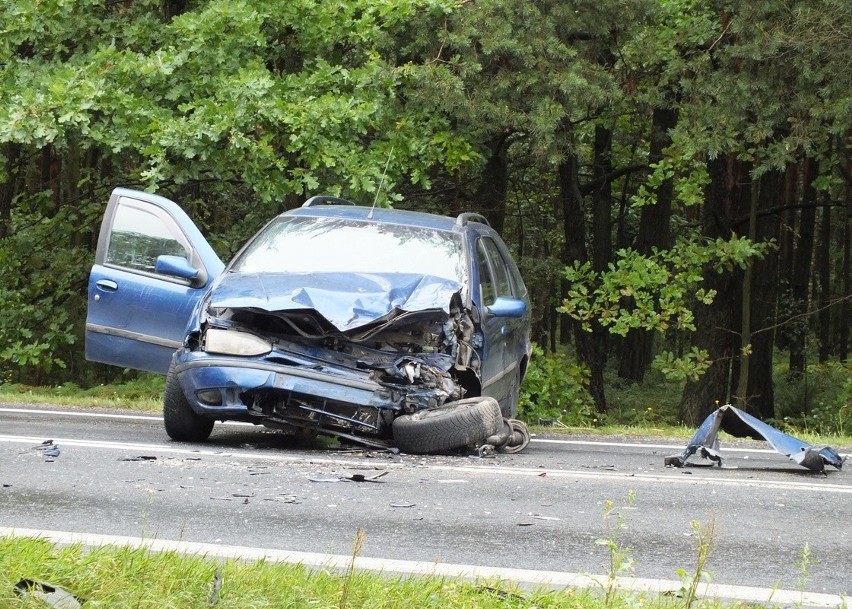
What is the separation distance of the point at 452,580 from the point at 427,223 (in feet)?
18.1

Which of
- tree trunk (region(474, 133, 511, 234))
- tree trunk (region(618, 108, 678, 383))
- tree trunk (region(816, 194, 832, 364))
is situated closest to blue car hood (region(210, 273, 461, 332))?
tree trunk (region(618, 108, 678, 383))

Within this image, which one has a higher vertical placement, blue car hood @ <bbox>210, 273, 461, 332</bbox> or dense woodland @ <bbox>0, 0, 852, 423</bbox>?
dense woodland @ <bbox>0, 0, 852, 423</bbox>

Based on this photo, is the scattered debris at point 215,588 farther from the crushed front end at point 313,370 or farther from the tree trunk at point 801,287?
the tree trunk at point 801,287

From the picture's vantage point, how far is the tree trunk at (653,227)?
17.7m

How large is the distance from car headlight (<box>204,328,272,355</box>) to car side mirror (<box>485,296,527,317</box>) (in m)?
1.79

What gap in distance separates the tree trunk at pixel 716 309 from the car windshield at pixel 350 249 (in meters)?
9.97

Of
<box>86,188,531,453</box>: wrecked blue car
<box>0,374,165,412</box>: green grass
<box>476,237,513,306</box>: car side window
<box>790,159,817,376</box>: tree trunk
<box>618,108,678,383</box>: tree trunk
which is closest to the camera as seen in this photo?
<box>86,188,531,453</box>: wrecked blue car

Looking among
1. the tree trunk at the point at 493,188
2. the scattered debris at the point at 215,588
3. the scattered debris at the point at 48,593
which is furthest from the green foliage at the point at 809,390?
the scattered debris at the point at 48,593

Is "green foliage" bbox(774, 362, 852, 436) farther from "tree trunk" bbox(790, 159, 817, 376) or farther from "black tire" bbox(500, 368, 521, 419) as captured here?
"black tire" bbox(500, 368, 521, 419)

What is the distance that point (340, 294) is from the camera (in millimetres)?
7957

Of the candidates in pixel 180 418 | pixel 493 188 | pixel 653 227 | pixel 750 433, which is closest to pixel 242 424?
pixel 180 418

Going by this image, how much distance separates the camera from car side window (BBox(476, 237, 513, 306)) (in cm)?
912

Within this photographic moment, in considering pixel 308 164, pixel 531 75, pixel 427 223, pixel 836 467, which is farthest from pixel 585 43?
pixel 836 467

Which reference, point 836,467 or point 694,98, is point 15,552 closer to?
point 836,467
